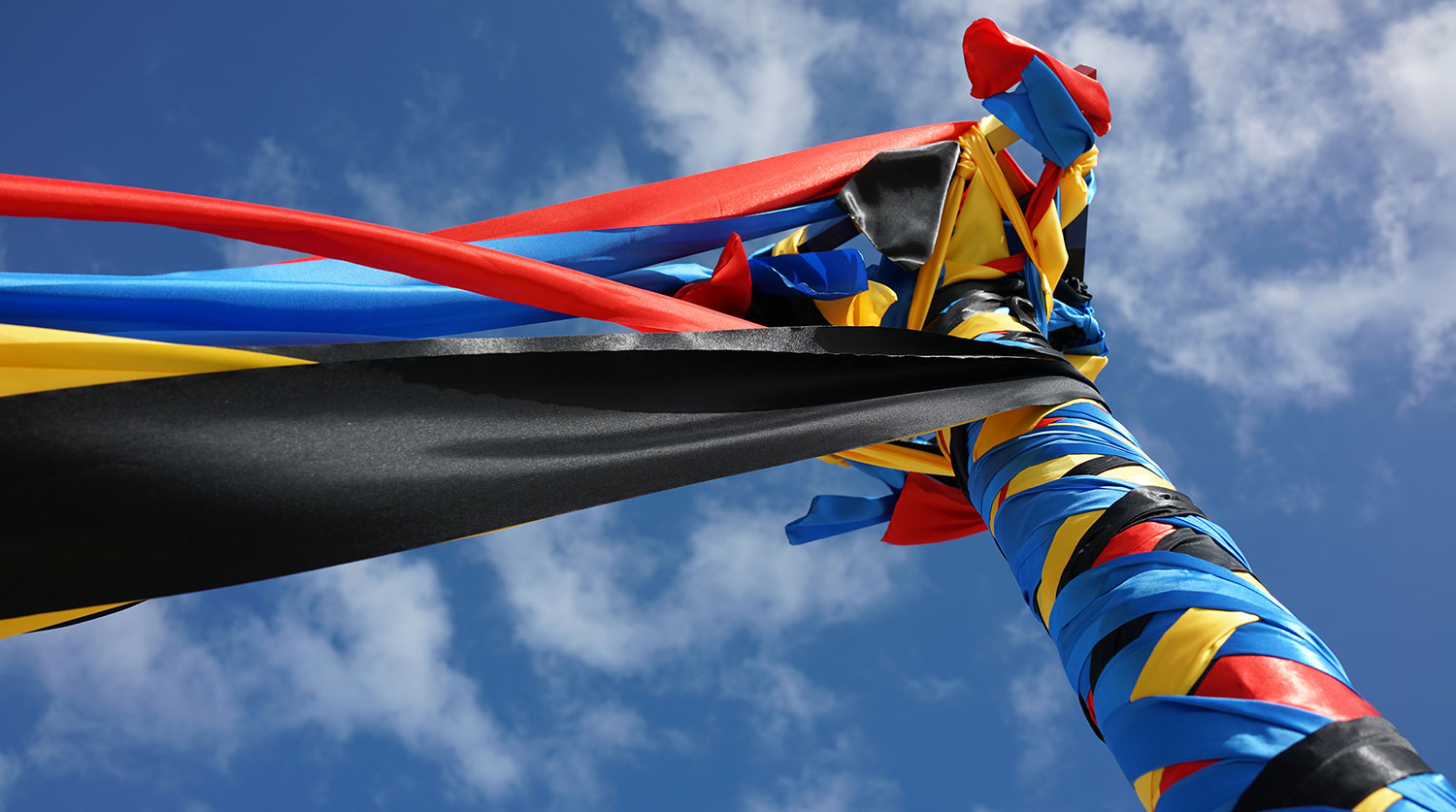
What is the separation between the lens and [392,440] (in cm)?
182

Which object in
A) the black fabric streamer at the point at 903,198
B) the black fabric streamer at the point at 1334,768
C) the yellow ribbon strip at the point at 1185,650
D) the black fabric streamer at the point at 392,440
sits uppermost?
the black fabric streamer at the point at 903,198

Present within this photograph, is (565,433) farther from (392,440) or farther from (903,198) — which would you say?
(903,198)

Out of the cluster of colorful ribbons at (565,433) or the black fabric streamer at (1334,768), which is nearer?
the black fabric streamer at (1334,768)

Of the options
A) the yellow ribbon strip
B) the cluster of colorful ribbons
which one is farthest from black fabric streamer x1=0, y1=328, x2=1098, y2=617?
the yellow ribbon strip

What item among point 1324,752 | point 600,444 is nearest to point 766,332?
point 600,444

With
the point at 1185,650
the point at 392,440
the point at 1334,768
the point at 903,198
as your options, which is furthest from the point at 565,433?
the point at 903,198

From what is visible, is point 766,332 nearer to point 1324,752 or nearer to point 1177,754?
point 1177,754

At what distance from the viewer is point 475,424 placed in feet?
6.21

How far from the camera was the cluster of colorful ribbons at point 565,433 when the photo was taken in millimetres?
1623

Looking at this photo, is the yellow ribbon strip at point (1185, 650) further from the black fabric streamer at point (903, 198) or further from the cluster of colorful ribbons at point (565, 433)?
the black fabric streamer at point (903, 198)

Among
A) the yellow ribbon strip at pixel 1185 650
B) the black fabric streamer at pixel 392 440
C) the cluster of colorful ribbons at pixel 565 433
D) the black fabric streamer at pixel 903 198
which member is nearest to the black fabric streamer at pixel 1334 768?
the cluster of colorful ribbons at pixel 565 433

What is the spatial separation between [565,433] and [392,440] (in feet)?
1.04

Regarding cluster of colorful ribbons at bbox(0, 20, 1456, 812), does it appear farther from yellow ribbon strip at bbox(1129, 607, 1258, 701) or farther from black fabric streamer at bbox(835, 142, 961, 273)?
black fabric streamer at bbox(835, 142, 961, 273)

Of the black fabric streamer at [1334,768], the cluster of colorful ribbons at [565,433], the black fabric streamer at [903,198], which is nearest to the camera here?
the black fabric streamer at [1334,768]
